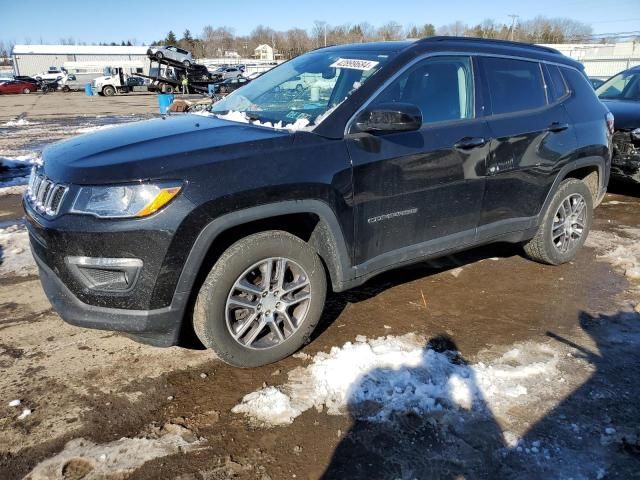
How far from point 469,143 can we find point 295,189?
1412 millimetres

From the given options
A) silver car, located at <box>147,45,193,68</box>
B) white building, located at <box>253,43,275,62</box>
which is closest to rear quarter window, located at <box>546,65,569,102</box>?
silver car, located at <box>147,45,193,68</box>

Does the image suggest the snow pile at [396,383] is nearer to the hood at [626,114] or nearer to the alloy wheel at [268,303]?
the alloy wheel at [268,303]

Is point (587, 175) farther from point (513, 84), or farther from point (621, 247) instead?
point (513, 84)

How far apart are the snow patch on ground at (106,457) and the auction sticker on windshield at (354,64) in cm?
250

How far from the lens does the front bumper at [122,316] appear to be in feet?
8.55

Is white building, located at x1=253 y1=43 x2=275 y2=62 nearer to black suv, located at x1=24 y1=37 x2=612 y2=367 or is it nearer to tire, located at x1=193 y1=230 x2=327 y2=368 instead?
black suv, located at x1=24 y1=37 x2=612 y2=367

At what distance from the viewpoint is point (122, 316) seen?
103 inches

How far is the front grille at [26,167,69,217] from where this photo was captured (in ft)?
8.63

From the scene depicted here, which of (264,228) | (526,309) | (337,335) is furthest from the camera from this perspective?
(526,309)

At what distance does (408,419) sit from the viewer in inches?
103

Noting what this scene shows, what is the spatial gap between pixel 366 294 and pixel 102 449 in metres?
2.31

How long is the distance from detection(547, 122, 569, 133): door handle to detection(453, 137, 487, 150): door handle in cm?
87

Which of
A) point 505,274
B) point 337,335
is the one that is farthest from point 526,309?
point 337,335

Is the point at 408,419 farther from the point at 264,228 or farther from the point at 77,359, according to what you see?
the point at 77,359
